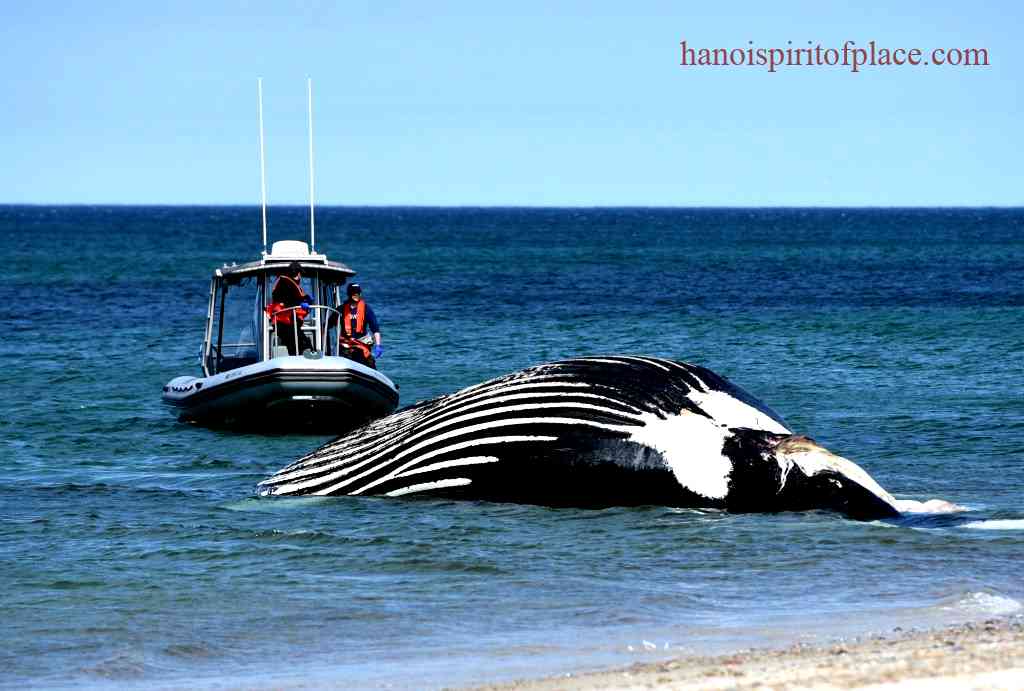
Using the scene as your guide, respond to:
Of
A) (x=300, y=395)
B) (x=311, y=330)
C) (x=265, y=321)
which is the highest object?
(x=265, y=321)

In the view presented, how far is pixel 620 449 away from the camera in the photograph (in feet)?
37.3

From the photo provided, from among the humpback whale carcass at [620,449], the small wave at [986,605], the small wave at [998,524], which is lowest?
the small wave at [986,605]

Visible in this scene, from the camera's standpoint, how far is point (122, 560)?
11.1 meters

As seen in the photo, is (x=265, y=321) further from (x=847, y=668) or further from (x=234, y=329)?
(x=847, y=668)

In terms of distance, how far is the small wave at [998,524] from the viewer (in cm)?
1162

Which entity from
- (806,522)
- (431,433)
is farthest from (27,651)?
(806,522)

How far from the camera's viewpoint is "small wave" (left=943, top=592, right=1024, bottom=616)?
355 inches

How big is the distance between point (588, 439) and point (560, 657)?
3.34 m

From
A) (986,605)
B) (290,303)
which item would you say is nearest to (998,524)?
(986,605)

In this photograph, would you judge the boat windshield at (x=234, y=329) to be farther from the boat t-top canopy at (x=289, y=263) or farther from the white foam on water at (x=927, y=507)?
the white foam on water at (x=927, y=507)

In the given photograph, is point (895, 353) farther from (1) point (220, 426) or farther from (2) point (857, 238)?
(2) point (857, 238)

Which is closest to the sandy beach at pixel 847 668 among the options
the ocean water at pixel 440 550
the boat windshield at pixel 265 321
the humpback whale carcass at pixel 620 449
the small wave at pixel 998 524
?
Answer: the ocean water at pixel 440 550

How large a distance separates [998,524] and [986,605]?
2.69 m

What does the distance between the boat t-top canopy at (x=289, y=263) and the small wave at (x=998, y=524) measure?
9414 mm
